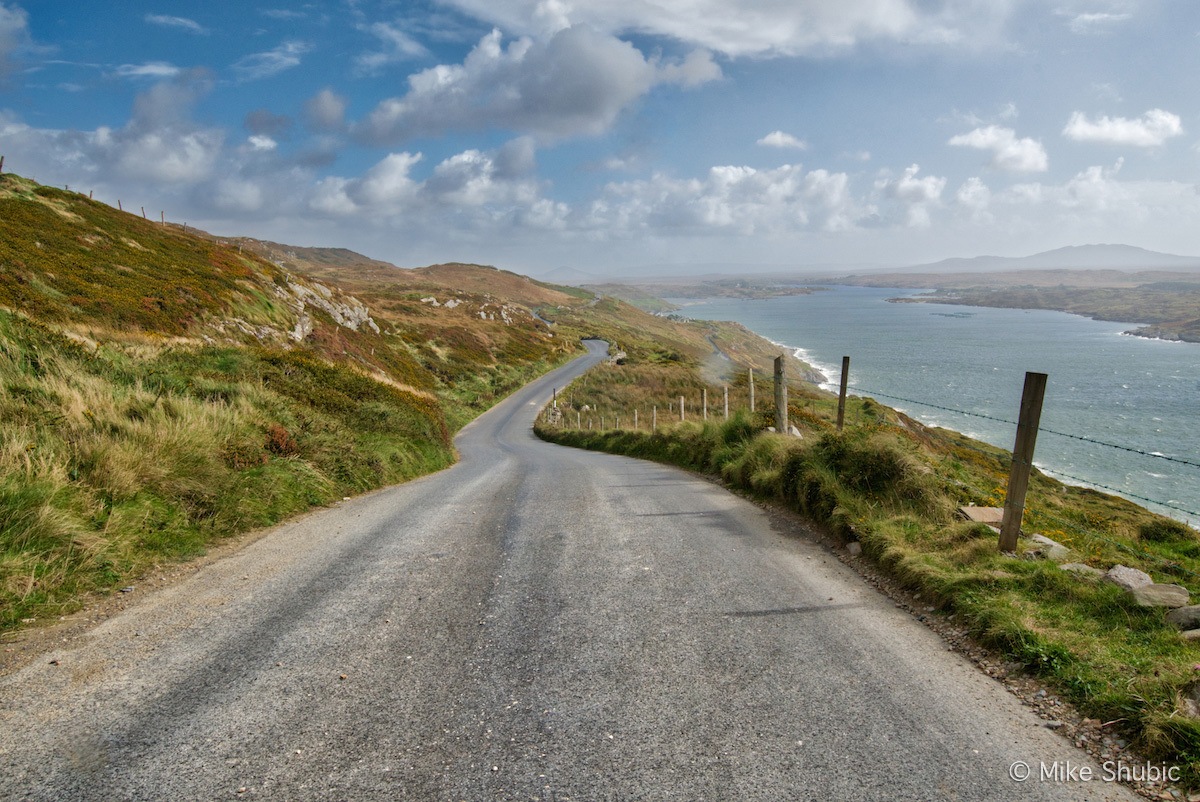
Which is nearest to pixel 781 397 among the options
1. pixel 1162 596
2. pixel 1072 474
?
pixel 1162 596

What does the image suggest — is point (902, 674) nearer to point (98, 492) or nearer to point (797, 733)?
point (797, 733)

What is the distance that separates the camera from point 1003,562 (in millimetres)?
5914

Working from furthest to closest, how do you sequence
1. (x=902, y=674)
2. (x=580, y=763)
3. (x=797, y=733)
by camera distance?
(x=902, y=674) → (x=797, y=733) → (x=580, y=763)

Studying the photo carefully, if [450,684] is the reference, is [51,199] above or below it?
above

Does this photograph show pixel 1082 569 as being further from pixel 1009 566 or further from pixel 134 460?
pixel 134 460

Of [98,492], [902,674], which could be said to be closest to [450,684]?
[902,674]

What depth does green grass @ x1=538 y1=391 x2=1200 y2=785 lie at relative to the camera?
12.8ft

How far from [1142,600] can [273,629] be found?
6.92 m

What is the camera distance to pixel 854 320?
186m

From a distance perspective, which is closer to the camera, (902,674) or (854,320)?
(902,674)

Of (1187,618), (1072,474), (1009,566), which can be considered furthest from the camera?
(1072,474)

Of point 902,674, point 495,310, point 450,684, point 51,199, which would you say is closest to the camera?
point 450,684

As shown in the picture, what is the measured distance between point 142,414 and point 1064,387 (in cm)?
8234

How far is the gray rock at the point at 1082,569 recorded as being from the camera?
550 centimetres
